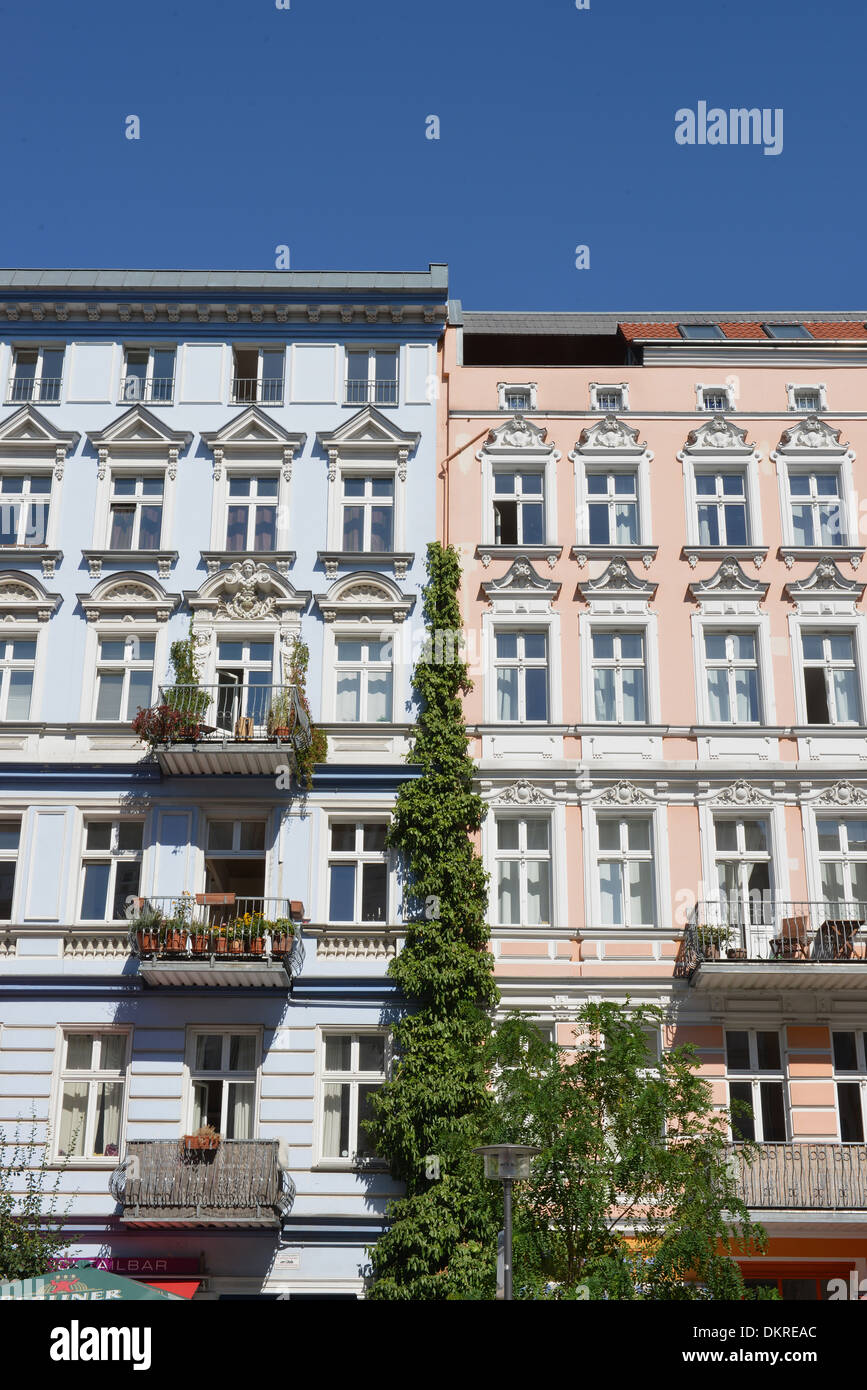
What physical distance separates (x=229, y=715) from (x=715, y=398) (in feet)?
38.6

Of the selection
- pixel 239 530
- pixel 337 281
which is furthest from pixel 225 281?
pixel 239 530

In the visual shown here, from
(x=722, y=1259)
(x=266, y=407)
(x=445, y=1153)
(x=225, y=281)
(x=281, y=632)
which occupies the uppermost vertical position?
(x=225, y=281)

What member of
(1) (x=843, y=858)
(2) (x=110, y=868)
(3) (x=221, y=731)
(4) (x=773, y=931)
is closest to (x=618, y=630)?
(1) (x=843, y=858)

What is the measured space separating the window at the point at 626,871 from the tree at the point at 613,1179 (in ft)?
18.4

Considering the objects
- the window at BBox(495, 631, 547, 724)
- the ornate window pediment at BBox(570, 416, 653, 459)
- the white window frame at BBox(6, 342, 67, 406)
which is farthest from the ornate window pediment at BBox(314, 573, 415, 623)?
the white window frame at BBox(6, 342, 67, 406)

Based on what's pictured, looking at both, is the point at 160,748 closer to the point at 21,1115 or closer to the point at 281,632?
the point at 281,632

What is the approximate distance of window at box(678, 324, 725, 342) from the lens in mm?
31359

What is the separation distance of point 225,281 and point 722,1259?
20.4 meters

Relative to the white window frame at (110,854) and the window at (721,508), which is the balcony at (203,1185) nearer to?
the white window frame at (110,854)

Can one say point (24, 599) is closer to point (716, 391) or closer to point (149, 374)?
point (149, 374)

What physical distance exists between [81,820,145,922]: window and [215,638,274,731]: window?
103 inches

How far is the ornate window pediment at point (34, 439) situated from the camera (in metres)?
28.8

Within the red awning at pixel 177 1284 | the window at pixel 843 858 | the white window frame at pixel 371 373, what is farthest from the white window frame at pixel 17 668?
the window at pixel 843 858

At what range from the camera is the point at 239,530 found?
92.9 ft
